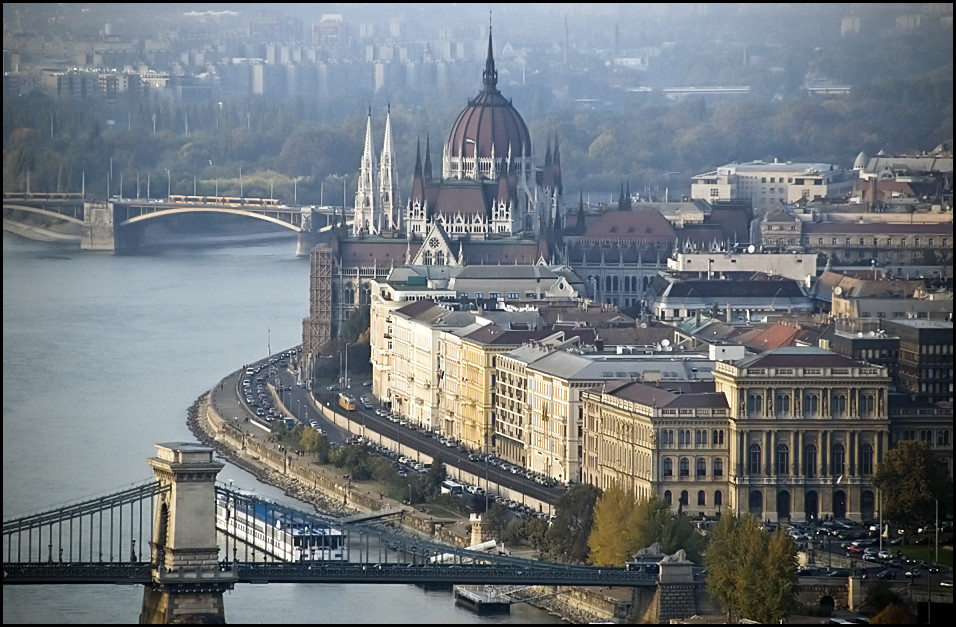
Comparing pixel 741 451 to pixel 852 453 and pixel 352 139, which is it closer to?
pixel 852 453

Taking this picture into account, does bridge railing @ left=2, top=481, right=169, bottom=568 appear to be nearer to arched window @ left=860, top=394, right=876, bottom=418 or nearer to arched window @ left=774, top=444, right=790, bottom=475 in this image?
arched window @ left=774, top=444, right=790, bottom=475

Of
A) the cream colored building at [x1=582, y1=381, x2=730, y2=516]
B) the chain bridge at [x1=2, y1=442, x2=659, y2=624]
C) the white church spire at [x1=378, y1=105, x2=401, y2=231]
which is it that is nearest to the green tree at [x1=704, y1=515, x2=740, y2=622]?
the chain bridge at [x1=2, y1=442, x2=659, y2=624]

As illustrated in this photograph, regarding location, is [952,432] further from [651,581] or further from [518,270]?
[518,270]

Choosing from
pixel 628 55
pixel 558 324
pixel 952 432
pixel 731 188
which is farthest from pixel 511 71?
pixel 952 432

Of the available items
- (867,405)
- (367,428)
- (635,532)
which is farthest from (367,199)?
(635,532)

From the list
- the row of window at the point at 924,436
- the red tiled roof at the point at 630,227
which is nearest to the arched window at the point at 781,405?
the row of window at the point at 924,436
